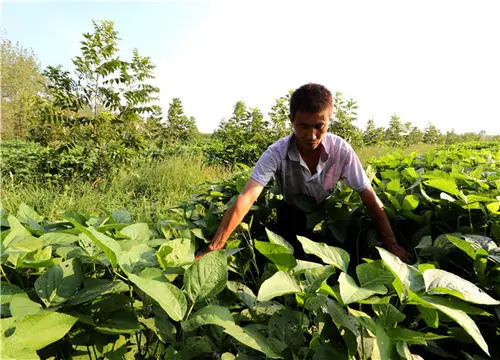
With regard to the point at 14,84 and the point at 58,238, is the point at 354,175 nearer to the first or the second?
the point at 58,238

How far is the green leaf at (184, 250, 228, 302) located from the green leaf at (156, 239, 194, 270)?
4.3 inches

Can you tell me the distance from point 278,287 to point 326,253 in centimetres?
23

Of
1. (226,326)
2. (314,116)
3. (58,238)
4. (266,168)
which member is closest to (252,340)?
(226,326)

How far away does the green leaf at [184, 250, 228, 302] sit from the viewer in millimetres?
766

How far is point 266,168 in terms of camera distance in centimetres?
216

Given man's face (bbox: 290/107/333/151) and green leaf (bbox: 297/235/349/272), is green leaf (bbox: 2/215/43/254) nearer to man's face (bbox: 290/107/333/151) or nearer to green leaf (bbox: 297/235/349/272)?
green leaf (bbox: 297/235/349/272)

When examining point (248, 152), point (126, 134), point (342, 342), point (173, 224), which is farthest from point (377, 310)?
point (248, 152)

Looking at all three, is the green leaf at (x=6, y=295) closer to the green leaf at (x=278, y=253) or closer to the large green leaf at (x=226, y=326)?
the large green leaf at (x=226, y=326)

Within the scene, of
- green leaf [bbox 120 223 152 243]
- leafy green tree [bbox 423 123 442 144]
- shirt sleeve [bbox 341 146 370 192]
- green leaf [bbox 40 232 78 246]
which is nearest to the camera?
green leaf [bbox 40 232 78 246]

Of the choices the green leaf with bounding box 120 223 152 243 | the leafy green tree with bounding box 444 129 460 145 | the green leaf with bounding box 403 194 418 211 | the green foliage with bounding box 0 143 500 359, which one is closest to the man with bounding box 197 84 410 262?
the green leaf with bounding box 403 194 418 211

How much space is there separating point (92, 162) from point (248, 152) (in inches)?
183

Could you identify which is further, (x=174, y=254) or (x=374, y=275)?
(x=174, y=254)

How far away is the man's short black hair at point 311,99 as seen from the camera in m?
2.08

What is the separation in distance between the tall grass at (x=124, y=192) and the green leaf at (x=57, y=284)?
12.9 feet
